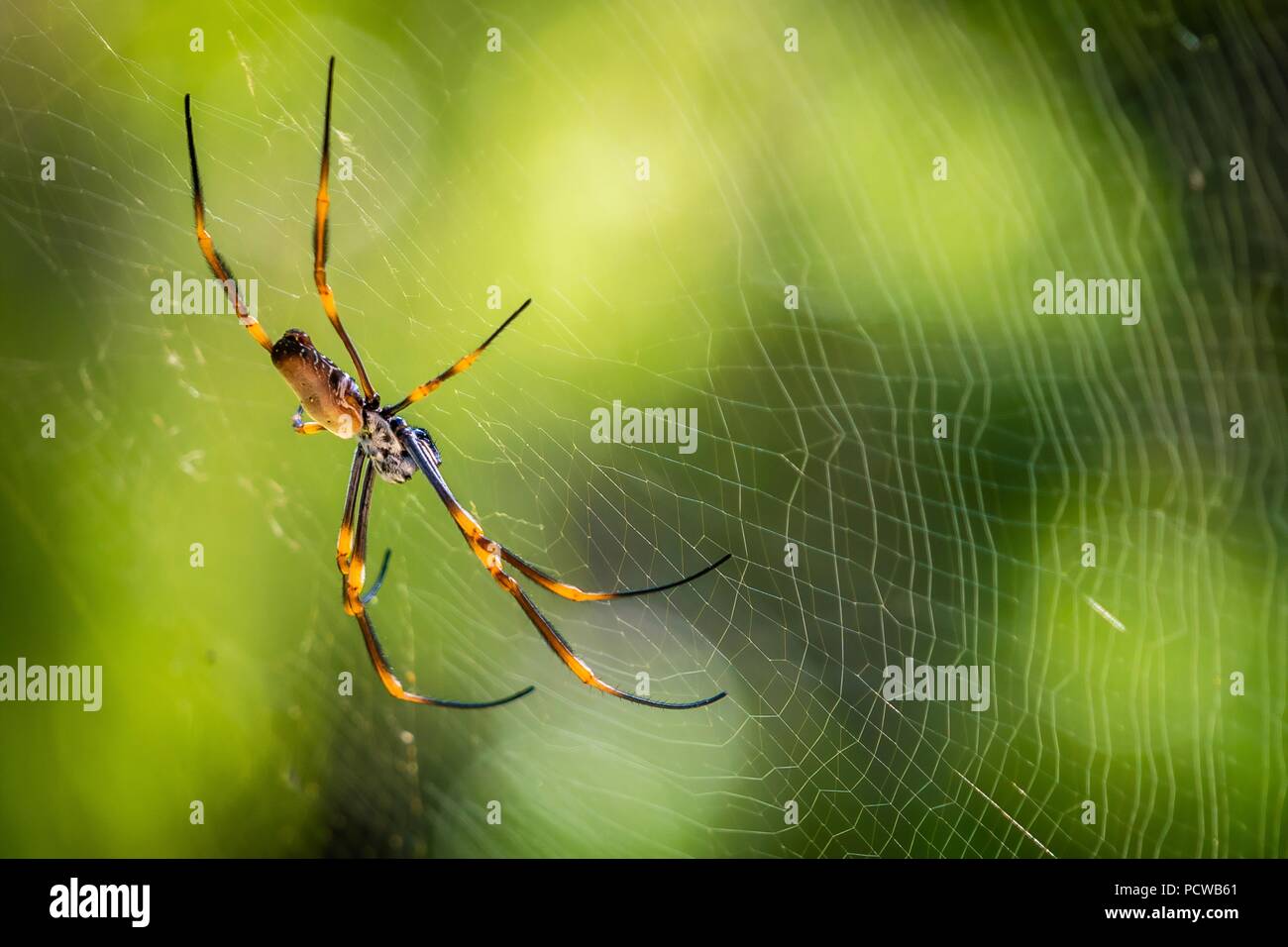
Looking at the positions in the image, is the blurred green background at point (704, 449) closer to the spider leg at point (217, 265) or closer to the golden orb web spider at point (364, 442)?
the golden orb web spider at point (364, 442)

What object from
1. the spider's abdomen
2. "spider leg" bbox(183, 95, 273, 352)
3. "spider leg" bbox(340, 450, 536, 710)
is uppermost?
"spider leg" bbox(183, 95, 273, 352)

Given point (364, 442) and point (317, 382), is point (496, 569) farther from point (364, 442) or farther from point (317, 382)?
point (317, 382)

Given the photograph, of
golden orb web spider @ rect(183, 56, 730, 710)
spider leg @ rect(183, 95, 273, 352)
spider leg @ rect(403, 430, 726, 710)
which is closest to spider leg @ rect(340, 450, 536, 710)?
golden orb web spider @ rect(183, 56, 730, 710)

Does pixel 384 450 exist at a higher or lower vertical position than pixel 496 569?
higher

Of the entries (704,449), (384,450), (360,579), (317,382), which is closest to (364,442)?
(384,450)

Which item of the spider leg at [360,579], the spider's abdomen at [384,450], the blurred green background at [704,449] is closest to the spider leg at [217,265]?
the spider's abdomen at [384,450]

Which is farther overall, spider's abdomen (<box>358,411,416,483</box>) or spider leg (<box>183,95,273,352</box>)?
spider's abdomen (<box>358,411,416,483</box>)

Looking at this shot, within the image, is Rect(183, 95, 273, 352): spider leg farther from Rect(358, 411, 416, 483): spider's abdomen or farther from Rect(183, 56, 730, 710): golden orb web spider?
Rect(358, 411, 416, 483): spider's abdomen
